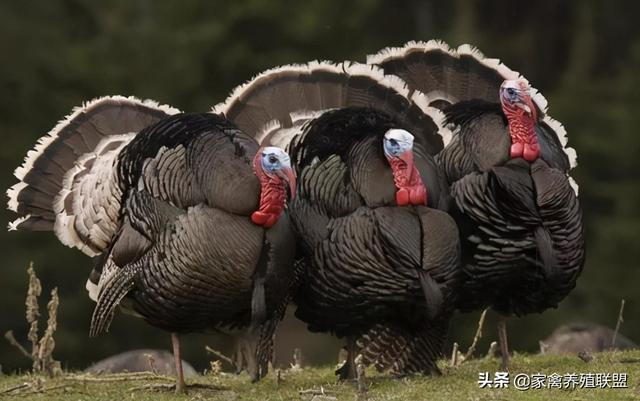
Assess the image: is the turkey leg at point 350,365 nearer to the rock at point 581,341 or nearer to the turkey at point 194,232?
the turkey at point 194,232

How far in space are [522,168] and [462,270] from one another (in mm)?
590

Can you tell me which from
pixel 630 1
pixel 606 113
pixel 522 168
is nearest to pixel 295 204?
pixel 522 168

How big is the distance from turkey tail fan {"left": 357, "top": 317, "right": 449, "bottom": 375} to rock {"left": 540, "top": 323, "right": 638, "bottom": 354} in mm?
1637

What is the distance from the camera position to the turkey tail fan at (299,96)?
8.53 metres

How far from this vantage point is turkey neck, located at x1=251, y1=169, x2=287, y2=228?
7.36 metres

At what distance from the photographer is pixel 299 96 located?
8.63m

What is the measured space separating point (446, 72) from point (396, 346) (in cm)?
171

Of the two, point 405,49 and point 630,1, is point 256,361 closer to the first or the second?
→ point 405,49

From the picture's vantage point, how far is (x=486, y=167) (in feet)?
25.7

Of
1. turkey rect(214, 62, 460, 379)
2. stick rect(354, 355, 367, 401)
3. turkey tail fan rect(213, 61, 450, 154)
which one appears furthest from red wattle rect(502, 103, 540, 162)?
stick rect(354, 355, 367, 401)

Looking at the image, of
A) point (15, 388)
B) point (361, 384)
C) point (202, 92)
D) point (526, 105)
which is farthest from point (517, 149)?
point (202, 92)

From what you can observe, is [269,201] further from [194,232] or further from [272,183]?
[194,232]

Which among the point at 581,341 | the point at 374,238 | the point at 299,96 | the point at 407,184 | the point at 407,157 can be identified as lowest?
the point at 581,341

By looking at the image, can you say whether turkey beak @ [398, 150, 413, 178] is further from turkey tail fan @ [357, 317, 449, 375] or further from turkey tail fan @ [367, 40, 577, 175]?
turkey tail fan @ [367, 40, 577, 175]
